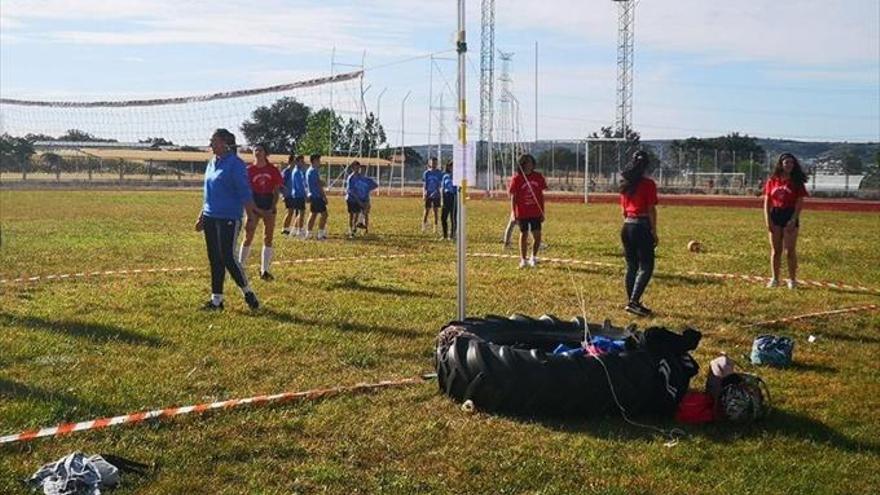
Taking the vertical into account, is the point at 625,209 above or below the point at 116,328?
above

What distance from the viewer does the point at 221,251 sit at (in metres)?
10.7

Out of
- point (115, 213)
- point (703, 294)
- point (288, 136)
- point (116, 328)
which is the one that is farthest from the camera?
point (288, 136)

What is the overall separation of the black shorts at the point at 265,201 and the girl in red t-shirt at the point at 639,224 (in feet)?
17.5

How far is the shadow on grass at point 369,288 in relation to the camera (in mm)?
12055

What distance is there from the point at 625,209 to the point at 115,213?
2331cm

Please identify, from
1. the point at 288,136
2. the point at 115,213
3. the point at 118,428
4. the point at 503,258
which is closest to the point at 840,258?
the point at 503,258

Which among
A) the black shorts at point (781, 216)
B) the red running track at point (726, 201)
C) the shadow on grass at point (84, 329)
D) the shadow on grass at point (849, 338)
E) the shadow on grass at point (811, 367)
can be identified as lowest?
the red running track at point (726, 201)

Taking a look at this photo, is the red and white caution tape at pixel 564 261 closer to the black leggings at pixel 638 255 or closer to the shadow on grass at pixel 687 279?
the shadow on grass at pixel 687 279

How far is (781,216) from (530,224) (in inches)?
152

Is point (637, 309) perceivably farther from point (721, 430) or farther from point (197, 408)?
point (197, 408)

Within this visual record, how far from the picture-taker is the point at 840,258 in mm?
17906

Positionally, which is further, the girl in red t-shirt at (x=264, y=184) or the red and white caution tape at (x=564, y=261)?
the red and white caution tape at (x=564, y=261)

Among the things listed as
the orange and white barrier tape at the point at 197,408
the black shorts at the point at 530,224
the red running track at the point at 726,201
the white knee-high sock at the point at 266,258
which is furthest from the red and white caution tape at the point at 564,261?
the red running track at the point at 726,201

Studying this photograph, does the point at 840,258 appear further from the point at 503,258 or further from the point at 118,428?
the point at 118,428
